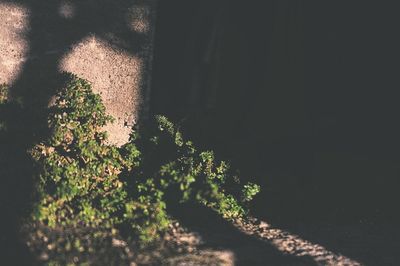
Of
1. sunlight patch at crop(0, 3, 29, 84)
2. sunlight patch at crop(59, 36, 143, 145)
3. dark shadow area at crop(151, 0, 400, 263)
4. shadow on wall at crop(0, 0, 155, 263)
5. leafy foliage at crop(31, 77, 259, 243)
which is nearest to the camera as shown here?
leafy foliage at crop(31, 77, 259, 243)

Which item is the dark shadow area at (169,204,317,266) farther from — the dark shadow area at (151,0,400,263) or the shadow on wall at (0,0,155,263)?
the shadow on wall at (0,0,155,263)

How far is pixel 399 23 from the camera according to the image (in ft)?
17.3

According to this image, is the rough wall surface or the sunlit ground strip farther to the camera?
the rough wall surface

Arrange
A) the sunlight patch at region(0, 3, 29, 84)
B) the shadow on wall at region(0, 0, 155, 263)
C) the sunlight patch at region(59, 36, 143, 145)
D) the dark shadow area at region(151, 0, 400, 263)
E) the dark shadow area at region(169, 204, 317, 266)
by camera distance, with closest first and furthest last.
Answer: the dark shadow area at region(169, 204, 317, 266), the shadow on wall at region(0, 0, 155, 263), the sunlight patch at region(0, 3, 29, 84), the sunlight patch at region(59, 36, 143, 145), the dark shadow area at region(151, 0, 400, 263)

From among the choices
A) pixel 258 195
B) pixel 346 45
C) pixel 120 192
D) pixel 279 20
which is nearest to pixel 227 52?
pixel 279 20

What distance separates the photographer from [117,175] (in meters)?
4.16

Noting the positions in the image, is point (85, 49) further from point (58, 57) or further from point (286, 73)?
point (286, 73)

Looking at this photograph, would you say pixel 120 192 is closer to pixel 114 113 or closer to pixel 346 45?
pixel 114 113

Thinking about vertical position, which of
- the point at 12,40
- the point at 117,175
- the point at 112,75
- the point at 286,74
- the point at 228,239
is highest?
the point at 286,74

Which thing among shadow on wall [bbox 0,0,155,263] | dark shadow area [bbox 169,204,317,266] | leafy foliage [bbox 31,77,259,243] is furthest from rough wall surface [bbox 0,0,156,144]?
dark shadow area [bbox 169,204,317,266]

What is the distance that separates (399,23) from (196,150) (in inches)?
125

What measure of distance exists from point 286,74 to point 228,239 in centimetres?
275

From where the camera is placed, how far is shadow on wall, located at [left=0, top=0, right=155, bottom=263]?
3.99 m

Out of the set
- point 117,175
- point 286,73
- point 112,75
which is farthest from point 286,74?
point 117,175
